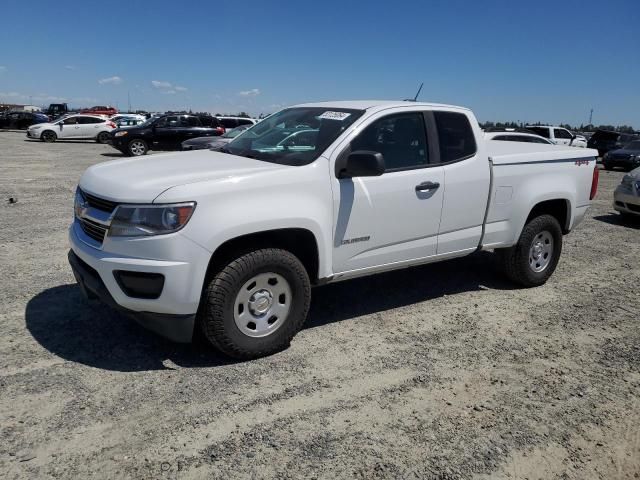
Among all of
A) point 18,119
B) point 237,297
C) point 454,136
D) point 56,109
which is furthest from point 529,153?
point 56,109

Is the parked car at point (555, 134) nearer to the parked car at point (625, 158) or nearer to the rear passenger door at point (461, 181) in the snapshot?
the parked car at point (625, 158)

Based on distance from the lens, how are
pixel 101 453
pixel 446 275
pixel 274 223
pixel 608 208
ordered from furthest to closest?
pixel 608 208 < pixel 446 275 < pixel 274 223 < pixel 101 453

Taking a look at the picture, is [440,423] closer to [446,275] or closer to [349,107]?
[349,107]

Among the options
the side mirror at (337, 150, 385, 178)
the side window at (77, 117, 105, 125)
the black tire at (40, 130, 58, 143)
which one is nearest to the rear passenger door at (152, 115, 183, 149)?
the side window at (77, 117, 105, 125)

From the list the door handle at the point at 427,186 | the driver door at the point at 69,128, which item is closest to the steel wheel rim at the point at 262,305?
the door handle at the point at 427,186

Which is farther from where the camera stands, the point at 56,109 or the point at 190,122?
the point at 56,109

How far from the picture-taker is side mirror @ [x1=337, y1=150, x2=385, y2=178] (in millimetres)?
3740

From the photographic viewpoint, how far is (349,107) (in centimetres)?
450

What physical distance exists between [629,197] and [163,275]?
9299 millimetres

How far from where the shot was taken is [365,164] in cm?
376

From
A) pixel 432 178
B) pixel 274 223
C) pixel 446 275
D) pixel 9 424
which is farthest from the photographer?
pixel 446 275

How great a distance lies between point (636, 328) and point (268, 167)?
3.55m

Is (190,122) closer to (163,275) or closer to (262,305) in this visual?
(262,305)

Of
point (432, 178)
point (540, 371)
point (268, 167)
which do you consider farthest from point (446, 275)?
point (268, 167)
